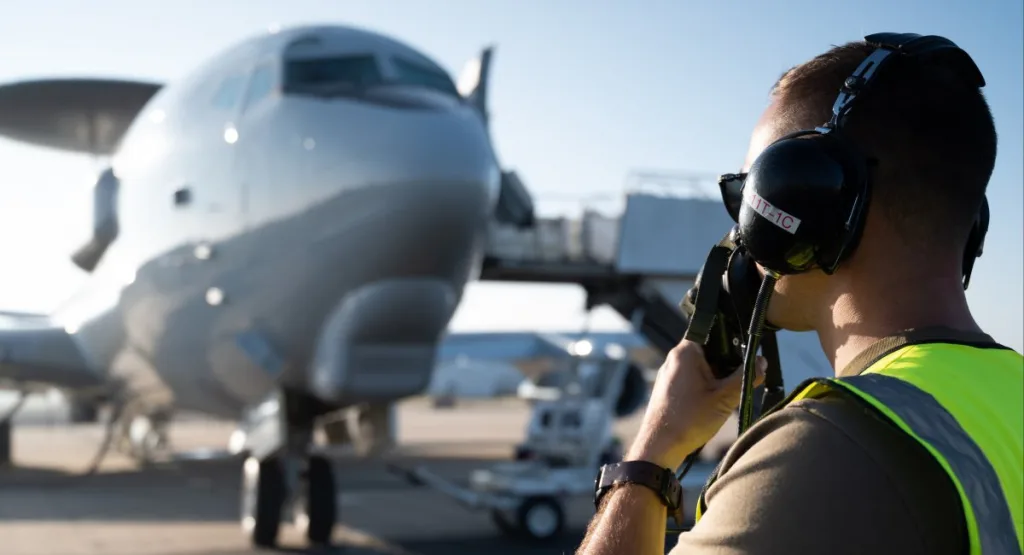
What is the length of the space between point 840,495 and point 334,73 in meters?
7.89

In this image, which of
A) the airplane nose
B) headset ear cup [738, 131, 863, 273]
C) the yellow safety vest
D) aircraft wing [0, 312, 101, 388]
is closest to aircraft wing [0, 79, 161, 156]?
aircraft wing [0, 312, 101, 388]

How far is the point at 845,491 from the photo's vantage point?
3.36 ft

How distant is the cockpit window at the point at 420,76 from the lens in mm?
8570

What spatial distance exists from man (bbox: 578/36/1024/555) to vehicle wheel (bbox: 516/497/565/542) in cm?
873

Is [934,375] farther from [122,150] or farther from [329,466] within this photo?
[122,150]

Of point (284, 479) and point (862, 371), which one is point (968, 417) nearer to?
point (862, 371)

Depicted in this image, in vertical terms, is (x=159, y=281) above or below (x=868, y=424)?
below

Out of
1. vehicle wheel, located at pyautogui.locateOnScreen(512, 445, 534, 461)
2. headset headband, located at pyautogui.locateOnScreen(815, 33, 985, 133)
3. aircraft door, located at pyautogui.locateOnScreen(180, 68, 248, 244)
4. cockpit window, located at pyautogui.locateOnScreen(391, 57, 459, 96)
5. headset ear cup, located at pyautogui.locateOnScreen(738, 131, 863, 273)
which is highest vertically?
headset headband, located at pyautogui.locateOnScreen(815, 33, 985, 133)

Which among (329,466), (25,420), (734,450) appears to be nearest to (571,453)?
(329,466)

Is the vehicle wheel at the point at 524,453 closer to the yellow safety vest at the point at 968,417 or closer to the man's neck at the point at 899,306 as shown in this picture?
the man's neck at the point at 899,306

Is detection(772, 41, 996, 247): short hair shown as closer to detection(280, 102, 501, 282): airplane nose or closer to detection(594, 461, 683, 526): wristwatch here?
detection(594, 461, 683, 526): wristwatch

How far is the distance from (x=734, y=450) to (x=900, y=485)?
0.63ft

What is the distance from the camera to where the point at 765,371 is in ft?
6.35

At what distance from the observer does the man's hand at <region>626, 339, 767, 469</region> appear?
1664 mm
